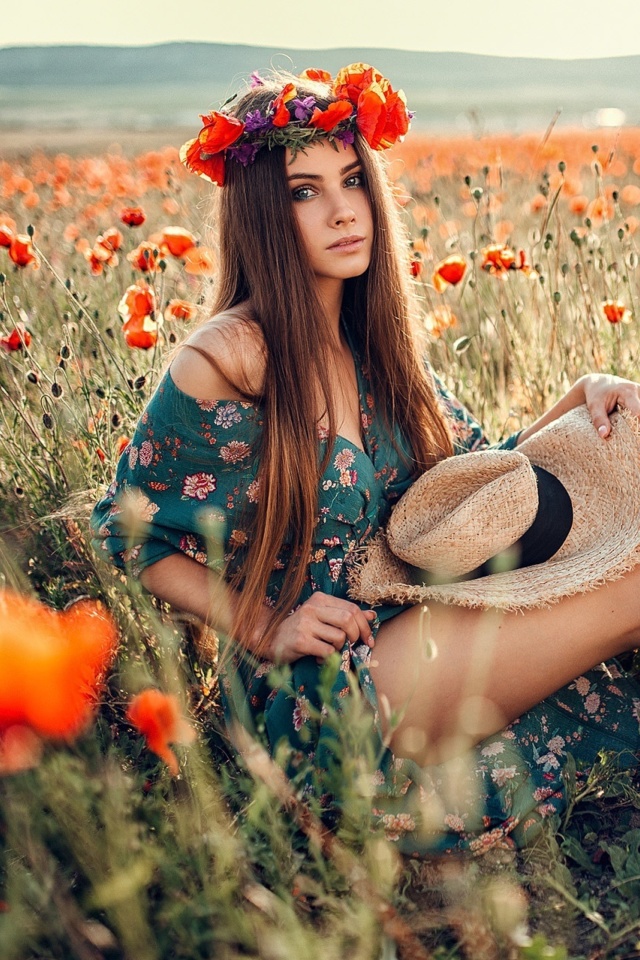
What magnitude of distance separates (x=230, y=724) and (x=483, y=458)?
2.26 ft

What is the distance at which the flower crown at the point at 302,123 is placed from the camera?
1.81m

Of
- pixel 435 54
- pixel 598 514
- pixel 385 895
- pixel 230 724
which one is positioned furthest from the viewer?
pixel 435 54

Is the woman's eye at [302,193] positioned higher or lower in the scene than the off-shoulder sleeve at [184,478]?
higher

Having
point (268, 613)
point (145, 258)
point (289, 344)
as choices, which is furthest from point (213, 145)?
point (268, 613)

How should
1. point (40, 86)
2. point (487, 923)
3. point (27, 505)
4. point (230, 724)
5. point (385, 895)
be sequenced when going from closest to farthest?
point (385, 895) → point (487, 923) → point (230, 724) → point (27, 505) → point (40, 86)

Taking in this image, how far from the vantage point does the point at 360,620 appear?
5.38ft

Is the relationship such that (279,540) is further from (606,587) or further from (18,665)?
(18,665)

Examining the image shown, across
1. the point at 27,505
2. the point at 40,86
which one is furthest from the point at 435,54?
the point at 27,505

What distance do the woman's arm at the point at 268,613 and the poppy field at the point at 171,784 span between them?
7 centimetres

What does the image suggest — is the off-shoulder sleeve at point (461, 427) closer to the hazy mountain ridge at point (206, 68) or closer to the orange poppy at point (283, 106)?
the orange poppy at point (283, 106)

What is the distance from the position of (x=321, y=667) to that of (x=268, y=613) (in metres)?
0.20

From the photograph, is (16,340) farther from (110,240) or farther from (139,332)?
(110,240)

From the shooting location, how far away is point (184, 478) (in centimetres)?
179

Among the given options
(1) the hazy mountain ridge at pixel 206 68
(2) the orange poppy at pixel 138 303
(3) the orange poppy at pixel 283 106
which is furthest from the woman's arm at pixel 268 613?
(1) the hazy mountain ridge at pixel 206 68
